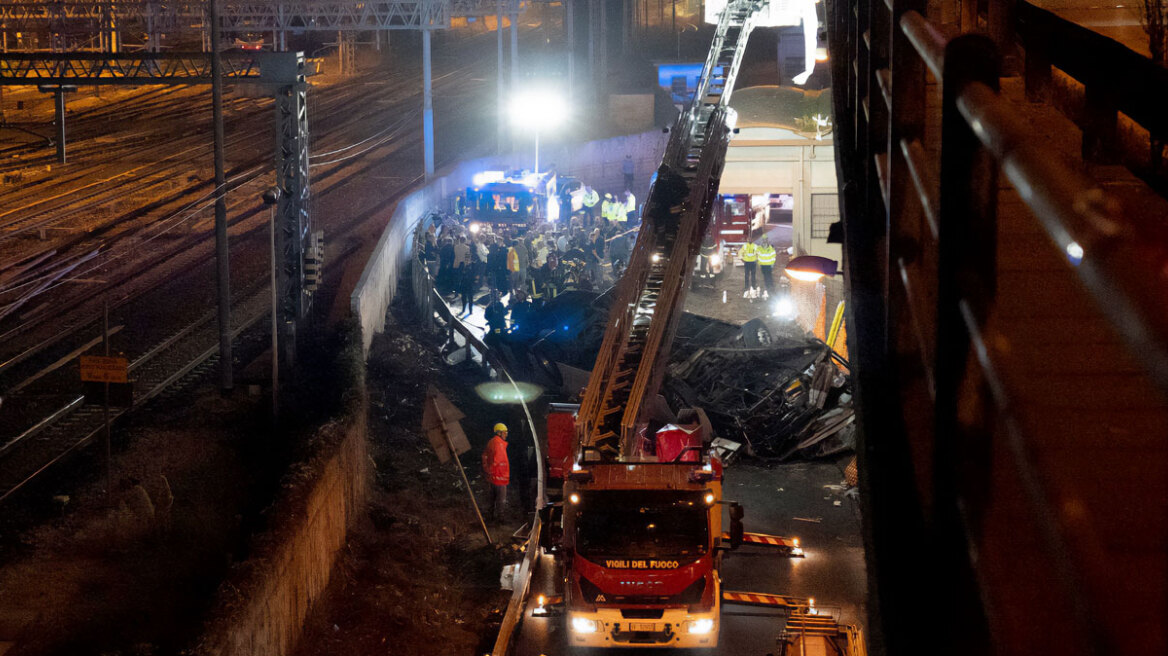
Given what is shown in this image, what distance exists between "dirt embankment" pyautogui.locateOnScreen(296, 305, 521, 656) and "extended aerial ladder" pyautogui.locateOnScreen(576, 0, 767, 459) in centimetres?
254

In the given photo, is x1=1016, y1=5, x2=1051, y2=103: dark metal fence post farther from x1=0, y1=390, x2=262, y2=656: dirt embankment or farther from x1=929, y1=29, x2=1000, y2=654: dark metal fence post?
x1=0, y1=390, x2=262, y2=656: dirt embankment

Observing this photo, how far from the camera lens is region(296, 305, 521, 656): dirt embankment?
13.0 metres

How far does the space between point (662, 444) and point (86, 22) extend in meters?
42.2

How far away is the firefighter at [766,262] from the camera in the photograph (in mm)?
28312

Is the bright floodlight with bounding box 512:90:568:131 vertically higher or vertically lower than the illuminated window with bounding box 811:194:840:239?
higher

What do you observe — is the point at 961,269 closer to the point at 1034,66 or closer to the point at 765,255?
the point at 1034,66

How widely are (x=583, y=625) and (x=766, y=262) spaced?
17.7m

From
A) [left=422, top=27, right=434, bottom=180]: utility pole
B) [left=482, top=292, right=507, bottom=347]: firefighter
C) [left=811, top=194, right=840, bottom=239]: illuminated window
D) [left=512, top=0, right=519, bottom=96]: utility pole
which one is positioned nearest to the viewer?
[left=482, top=292, right=507, bottom=347]: firefighter

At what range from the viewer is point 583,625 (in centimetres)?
1209

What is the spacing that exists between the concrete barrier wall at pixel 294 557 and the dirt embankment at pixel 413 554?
0.41 metres

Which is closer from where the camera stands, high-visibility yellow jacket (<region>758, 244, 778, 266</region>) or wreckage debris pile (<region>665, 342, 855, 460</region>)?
wreckage debris pile (<region>665, 342, 855, 460</region>)

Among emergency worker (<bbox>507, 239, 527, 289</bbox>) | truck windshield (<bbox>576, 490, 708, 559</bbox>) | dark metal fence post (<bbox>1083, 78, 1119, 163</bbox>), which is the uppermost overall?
dark metal fence post (<bbox>1083, 78, 1119, 163</bbox>)

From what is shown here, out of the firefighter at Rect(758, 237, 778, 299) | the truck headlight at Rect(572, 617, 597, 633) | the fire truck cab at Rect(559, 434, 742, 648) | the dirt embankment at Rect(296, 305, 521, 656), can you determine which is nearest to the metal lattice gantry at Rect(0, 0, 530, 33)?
the firefighter at Rect(758, 237, 778, 299)

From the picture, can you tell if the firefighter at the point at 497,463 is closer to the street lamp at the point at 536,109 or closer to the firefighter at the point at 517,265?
the firefighter at the point at 517,265
